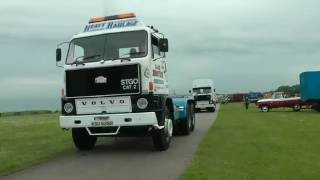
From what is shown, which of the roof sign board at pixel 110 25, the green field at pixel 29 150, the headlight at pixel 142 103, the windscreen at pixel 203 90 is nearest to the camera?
the green field at pixel 29 150

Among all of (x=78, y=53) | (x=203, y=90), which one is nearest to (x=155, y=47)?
(x=78, y=53)

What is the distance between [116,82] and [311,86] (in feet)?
111

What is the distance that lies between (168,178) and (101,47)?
19.0ft

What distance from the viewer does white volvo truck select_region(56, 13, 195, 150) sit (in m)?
15.2

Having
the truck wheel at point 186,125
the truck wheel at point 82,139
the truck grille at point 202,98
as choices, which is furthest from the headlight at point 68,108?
the truck grille at point 202,98

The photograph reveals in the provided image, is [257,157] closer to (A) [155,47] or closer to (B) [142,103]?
(B) [142,103]

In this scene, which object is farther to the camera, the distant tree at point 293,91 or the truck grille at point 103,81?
the distant tree at point 293,91

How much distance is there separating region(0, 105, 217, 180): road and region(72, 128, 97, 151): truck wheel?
28cm

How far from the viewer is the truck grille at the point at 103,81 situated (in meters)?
15.2

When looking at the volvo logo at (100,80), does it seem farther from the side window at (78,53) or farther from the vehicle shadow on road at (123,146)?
the vehicle shadow on road at (123,146)

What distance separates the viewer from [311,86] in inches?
1832

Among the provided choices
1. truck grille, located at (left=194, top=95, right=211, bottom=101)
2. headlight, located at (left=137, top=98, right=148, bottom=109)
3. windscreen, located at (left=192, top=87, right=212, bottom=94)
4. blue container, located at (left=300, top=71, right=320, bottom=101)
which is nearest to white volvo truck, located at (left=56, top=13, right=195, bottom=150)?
headlight, located at (left=137, top=98, right=148, bottom=109)

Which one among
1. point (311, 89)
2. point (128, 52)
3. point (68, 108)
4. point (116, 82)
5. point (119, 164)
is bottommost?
point (119, 164)

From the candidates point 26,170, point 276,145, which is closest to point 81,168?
point 26,170
